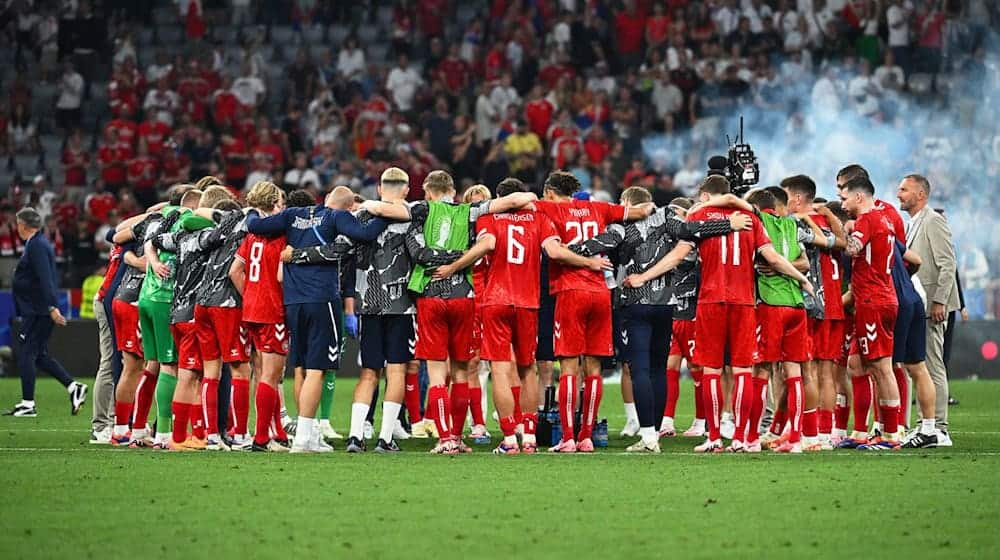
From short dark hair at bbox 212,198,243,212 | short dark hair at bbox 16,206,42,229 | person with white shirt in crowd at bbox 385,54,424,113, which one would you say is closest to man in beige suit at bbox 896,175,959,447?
short dark hair at bbox 212,198,243,212

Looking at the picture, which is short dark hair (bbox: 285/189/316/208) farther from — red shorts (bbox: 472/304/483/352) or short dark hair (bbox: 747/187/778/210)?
short dark hair (bbox: 747/187/778/210)

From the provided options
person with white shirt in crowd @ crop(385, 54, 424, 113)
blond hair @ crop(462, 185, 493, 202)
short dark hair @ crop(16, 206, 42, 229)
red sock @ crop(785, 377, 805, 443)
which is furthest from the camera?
person with white shirt in crowd @ crop(385, 54, 424, 113)

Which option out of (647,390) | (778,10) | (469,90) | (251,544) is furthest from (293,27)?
(251,544)

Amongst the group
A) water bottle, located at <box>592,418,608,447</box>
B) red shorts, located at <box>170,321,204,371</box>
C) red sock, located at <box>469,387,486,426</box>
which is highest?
red shorts, located at <box>170,321,204,371</box>

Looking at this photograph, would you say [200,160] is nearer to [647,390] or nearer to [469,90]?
[469,90]

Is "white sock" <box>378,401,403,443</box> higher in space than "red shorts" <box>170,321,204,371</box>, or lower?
lower

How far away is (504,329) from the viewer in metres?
12.5

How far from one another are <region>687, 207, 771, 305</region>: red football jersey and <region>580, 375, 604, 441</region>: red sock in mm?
1070

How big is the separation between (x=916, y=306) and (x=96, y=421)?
7404mm

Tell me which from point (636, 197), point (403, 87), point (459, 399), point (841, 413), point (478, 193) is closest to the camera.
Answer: point (459, 399)

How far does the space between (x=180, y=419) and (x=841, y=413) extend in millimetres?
5954

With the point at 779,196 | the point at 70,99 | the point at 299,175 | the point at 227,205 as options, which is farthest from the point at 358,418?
the point at 70,99

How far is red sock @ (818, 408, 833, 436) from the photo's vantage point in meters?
13.5

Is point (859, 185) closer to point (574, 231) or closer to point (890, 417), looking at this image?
point (890, 417)
